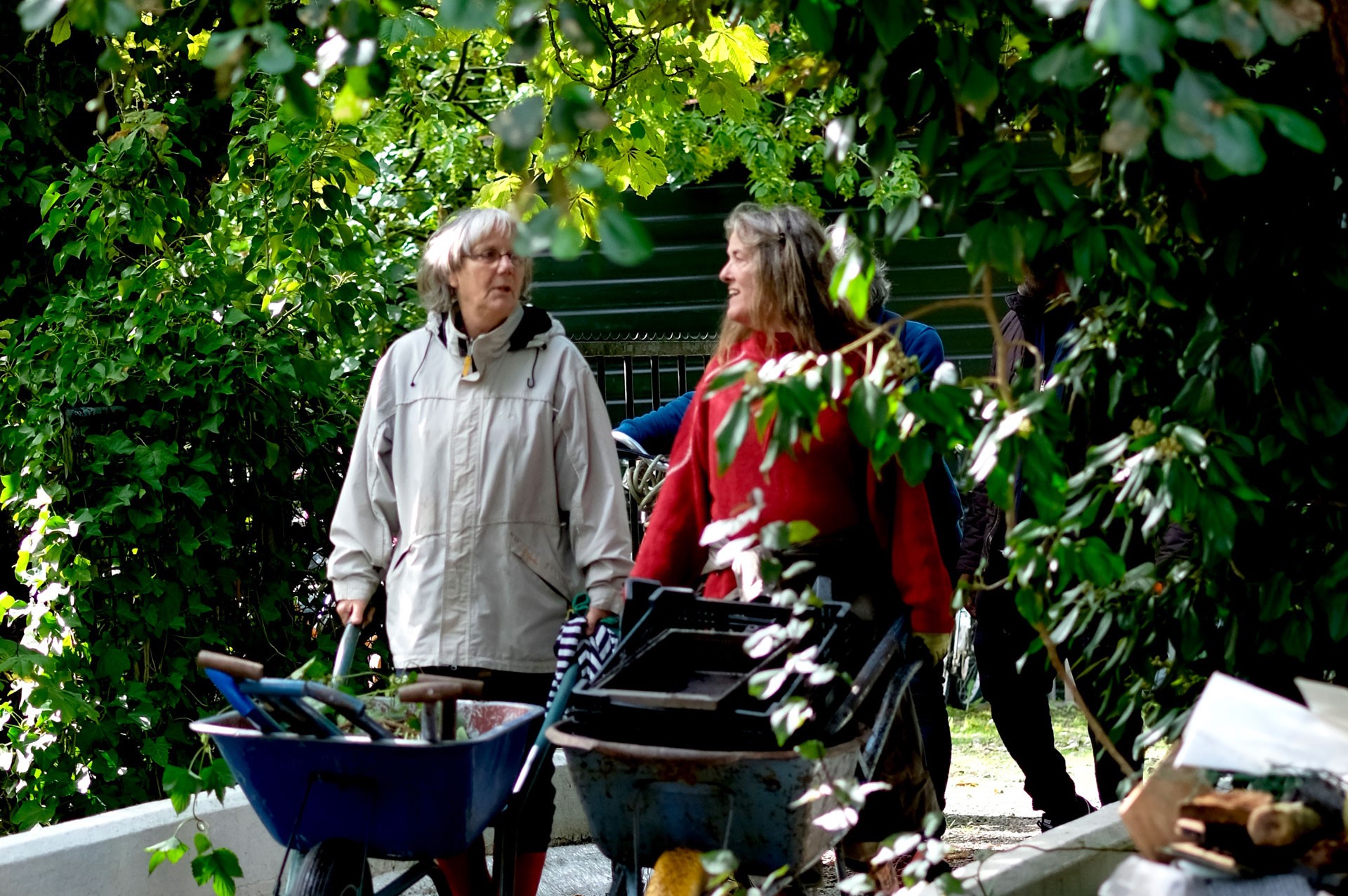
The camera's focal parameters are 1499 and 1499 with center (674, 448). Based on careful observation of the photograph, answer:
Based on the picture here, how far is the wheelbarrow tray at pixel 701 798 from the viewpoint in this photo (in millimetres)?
2949

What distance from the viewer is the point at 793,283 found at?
3949 mm

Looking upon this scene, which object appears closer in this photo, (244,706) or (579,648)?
(244,706)

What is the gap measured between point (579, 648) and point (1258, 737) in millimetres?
2071

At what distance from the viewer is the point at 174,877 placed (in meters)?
4.09

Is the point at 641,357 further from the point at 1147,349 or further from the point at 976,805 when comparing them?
the point at 1147,349

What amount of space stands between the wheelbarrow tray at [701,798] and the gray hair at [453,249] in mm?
1499

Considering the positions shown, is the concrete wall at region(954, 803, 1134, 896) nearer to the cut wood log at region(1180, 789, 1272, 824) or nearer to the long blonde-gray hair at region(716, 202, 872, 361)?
the cut wood log at region(1180, 789, 1272, 824)

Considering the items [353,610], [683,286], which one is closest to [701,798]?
[353,610]

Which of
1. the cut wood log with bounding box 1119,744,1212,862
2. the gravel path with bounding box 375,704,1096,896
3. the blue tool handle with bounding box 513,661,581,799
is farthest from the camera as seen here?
the gravel path with bounding box 375,704,1096,896

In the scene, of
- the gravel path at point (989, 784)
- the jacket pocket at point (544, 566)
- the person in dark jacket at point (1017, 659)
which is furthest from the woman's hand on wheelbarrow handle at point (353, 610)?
the gravel path at point (989, 784)

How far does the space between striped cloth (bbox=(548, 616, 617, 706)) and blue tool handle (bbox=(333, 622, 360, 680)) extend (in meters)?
0.53

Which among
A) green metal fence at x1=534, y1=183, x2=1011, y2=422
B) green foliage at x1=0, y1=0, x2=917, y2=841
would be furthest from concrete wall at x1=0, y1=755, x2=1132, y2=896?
green metal fence at x1=534, y1=183, x2=1011, y2=422

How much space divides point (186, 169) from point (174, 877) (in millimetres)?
3126

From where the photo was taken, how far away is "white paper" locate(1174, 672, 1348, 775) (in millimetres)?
1972
